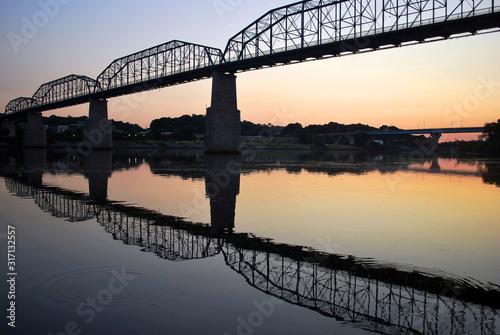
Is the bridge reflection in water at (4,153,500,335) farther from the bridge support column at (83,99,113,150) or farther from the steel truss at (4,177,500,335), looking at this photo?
the bridge support column at (83,99,113,150)

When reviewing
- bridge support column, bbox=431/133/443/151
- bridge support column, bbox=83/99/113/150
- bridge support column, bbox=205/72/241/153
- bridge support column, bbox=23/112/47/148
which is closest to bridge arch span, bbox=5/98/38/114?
bridge support column, bbox=23/112/47/148

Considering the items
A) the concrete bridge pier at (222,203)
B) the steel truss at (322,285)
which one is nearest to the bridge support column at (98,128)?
the concrete bridge pier at (222,203)

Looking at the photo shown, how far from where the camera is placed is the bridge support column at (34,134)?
133 m

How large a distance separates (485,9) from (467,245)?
41.4 metres

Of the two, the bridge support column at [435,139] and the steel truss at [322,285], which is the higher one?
the bridge support column at [435,139]

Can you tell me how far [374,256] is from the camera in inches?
435

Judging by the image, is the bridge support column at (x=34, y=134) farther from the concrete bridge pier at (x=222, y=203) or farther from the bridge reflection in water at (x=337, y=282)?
the bridge reflection in water at (x=337, y=282)

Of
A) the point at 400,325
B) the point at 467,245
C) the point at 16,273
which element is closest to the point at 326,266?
the point at 400,325

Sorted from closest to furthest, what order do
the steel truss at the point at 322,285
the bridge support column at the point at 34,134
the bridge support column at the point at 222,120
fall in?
1. the steel truss at the point at 322,285
2. the bridge support column at the point at 222,120
3. the bridge support column at the point at 34,134

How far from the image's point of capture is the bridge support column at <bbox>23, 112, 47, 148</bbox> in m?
133

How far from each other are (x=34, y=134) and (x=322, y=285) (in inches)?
5821

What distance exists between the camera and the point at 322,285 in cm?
892

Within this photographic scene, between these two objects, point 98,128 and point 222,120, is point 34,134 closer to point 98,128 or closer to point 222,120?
point 98,128

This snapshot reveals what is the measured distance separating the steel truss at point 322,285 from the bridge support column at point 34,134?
440ft
